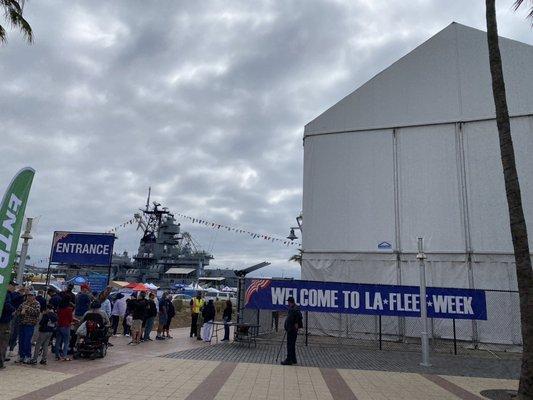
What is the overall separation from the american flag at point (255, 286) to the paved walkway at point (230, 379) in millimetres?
2857

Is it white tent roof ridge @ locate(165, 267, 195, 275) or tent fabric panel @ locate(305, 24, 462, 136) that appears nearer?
tent fabric panel @ locate(305, 24, 462, 136)

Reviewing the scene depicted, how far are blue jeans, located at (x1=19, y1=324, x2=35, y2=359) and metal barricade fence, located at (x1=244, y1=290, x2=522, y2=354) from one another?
7.89 metres

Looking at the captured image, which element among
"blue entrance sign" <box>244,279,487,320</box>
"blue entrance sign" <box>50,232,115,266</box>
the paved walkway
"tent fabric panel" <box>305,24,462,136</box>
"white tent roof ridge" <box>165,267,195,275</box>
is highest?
"tent fabric panel" <box>305,24,462,136</box>

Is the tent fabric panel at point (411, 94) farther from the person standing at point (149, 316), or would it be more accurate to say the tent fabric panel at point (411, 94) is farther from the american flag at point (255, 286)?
the person standing at point (149, 316)

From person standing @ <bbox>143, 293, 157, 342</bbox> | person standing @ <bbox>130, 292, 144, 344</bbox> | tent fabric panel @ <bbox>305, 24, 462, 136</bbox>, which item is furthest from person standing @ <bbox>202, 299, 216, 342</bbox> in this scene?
tent fabric panel @ <bbox>305, 24, 462, 136</bbox>

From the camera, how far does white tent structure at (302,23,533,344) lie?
17062 mm

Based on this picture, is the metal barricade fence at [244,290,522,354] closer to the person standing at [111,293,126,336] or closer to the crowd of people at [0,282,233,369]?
the person standing at [111,293,126,336]

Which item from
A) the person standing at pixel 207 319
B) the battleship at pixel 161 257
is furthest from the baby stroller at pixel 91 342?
the battleship at pixel 161 257

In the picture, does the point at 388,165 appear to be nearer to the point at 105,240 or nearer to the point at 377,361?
the point at 377,361

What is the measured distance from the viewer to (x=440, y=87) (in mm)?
19078

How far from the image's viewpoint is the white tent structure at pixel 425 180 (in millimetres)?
17062

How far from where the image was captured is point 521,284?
8.74m

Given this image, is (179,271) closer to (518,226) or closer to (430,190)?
(430,190)

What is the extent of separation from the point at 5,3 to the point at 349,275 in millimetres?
15527
